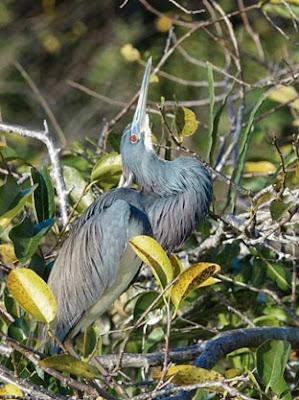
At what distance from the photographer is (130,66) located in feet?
19.5

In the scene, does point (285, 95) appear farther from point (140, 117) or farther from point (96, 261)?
point (96, 261)

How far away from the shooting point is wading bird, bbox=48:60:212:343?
2869mm

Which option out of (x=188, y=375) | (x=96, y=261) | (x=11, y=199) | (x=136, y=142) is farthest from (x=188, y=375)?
(x=136, y=142)

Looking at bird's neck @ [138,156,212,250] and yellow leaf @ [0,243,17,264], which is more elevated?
yellow leaf @ [0,243,17,264]

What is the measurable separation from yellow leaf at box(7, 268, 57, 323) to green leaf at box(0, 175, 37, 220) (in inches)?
15.6

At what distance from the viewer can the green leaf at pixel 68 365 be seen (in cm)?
187

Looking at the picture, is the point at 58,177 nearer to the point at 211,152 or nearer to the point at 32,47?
the point at 211,152

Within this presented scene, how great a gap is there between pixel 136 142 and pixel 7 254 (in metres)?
0.67

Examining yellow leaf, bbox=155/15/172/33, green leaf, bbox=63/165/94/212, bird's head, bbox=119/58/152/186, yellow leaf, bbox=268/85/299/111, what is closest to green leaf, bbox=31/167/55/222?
green leaf, bbox=63/165/94/212

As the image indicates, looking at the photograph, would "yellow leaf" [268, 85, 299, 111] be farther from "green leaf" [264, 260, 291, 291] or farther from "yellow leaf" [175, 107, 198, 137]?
"yellow leaf" [175, 107, 198, 137]

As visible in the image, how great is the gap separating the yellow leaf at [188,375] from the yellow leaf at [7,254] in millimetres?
634

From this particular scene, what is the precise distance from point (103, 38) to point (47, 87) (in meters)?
0.44

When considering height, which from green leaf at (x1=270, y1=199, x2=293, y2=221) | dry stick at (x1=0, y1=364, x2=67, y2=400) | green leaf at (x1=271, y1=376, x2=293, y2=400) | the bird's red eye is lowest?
green leaf at (x1=271, y1=376, x2=293, y2=400)

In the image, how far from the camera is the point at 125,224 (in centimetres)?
288
